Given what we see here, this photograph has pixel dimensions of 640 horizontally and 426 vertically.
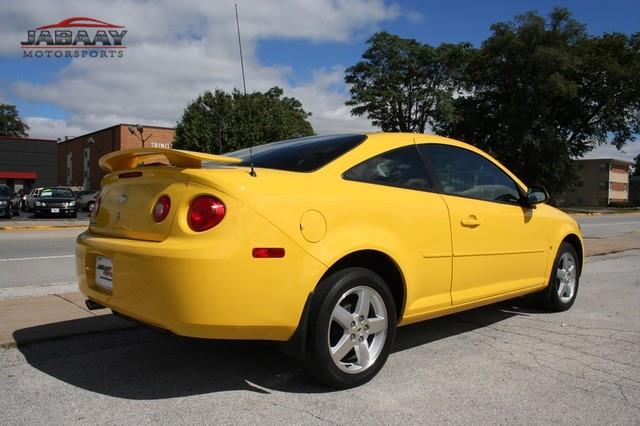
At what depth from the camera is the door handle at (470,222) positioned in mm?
4150

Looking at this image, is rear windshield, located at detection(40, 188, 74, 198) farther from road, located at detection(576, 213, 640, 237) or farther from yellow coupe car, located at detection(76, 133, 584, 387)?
yellow coupe car, located at detection(76, 133, 584, 387)

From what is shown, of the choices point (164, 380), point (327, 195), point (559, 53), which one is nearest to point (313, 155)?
point (327, 195)

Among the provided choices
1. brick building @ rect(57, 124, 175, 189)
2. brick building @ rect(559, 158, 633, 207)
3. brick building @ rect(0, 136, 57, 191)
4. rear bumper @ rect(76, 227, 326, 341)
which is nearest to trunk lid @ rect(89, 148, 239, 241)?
rear bumper @ rect(76, 227, 326, 341)

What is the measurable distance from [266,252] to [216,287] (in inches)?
12.8

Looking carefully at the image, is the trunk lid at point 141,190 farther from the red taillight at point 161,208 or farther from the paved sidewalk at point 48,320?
the paved sidewalk at point 48,320

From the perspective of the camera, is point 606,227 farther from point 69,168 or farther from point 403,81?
point 69,168

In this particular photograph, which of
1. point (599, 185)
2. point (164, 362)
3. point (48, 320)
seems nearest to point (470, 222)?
point (164, 362)

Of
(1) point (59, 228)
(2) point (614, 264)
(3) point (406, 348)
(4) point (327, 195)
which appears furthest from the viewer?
(1) point (59, 228)

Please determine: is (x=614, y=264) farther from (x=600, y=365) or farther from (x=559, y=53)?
(x=559, y=53)

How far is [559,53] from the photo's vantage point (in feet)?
128

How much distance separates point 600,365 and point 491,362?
2.53ft

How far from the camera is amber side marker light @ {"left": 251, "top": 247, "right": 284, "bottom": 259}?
2990 mm

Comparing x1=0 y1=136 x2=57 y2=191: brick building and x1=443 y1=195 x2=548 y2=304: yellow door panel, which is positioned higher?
x1=0 y1=136 x2=57 y2=191: brick building

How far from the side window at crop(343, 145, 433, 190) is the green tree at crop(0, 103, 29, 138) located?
116 metres
